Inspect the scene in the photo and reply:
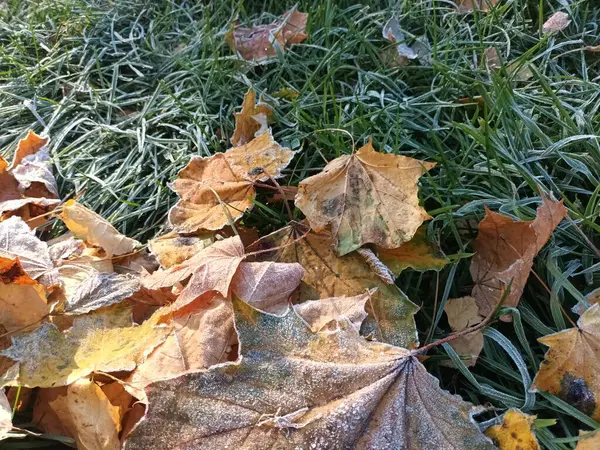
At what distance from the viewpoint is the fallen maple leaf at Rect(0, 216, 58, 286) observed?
1223mm

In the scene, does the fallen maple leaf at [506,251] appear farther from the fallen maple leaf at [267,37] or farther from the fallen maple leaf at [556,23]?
the fallen maple leaf at [267,37]

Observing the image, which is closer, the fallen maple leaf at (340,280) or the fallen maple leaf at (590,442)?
the fallen maple leaf at (590,442)

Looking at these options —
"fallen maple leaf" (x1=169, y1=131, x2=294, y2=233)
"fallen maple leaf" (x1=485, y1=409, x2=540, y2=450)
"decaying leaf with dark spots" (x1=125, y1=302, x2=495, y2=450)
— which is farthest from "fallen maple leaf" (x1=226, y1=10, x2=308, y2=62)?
"fallen maple leaf" (x1=485, y1=409, x2=540, y2=450)

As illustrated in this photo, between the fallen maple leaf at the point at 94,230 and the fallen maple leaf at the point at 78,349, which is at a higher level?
the fallen maple leaf at the point at 94,230

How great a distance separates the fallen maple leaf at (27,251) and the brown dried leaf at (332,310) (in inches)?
24.0

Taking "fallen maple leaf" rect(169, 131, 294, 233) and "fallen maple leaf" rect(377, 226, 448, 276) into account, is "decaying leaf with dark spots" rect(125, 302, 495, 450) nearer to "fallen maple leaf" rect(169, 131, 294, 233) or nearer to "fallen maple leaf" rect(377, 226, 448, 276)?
"fallen maple leaf" rect(377, 226, 448, 276)

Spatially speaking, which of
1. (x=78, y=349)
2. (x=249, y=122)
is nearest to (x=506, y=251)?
(x=249, y=122)

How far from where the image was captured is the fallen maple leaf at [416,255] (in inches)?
45.6

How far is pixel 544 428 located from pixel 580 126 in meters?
0.87

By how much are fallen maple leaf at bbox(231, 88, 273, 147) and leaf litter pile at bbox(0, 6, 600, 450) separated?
16cm

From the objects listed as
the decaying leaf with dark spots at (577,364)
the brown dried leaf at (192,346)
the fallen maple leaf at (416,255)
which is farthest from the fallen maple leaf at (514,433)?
the brown dried leaf at (192,346)

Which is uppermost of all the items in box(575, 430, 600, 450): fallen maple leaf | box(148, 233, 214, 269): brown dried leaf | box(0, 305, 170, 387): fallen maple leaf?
box(148, 233, 214, 269): brown dried leaf

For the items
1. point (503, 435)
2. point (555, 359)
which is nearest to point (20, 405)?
point (503, 435)

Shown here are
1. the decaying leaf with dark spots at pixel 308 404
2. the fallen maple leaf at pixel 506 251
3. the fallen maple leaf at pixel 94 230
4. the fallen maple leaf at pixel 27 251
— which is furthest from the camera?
the fallen maple leaf at pixel 94 230
